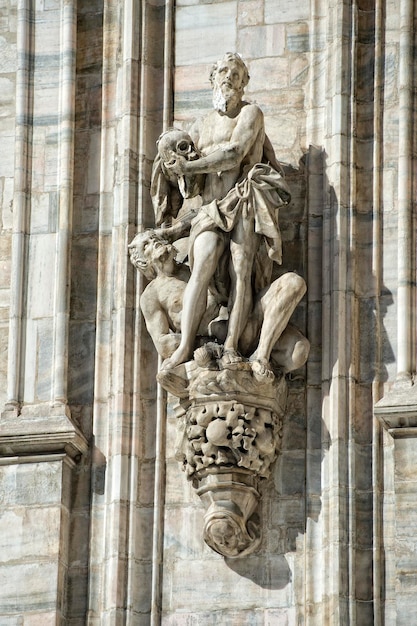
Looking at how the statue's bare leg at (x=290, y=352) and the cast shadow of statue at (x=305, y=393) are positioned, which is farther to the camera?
the statue's bare leg at (x=290, y=352)

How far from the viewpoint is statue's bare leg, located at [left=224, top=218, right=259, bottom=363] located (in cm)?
1697

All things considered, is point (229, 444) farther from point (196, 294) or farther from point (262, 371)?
point (196, 294)

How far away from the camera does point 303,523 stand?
16.9 m

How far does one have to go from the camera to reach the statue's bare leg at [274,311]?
16.9 meters

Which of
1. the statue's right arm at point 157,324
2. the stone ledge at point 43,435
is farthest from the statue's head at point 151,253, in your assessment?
the stone ledge at point 43,435

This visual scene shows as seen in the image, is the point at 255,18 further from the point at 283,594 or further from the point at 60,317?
the point at 283,594

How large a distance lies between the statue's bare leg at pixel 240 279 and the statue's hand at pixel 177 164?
485 millimetres

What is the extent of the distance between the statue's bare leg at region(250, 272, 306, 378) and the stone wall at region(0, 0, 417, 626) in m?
0.26

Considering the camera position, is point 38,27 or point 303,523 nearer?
point 303,523

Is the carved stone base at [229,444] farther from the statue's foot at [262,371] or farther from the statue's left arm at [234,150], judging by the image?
the statue's left arm at [234,150]

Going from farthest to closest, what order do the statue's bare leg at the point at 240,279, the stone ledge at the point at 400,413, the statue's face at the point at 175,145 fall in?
1. the statue's face at the point at 175,145
2. the statue's bare leg at the point at 240,279
3. the stone ledge at the point at 400,413

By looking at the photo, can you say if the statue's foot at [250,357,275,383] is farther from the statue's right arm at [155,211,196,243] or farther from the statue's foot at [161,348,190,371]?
the statue's right arm at [155,211,196,243]

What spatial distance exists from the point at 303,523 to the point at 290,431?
595mm

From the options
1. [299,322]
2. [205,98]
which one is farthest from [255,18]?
[299,322]
